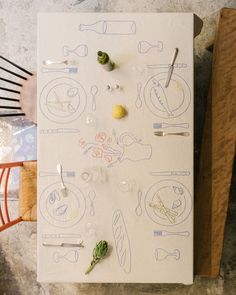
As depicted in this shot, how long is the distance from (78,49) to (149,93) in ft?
1.42

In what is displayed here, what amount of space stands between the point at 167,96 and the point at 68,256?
3.19 feet

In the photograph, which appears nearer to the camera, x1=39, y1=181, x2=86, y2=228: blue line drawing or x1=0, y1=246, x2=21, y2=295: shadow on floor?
x1=39, y1=181, x2=86, y2=228: blue line drawing

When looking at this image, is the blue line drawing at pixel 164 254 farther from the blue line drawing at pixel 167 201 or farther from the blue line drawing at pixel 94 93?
the blue line drawing at pixel 94 93

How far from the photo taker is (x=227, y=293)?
2480 mm

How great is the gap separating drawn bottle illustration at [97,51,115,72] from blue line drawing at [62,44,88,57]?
0.12 m

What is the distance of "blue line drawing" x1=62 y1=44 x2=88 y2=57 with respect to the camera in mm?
1990

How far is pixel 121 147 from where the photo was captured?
6.48 feet

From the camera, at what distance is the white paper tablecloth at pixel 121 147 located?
1973 millimetres

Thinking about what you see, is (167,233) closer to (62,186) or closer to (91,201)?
(91,201)

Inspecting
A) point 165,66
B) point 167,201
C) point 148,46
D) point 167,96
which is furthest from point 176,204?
point 148,46

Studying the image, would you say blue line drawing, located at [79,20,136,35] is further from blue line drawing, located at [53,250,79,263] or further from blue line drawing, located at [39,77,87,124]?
blue line drawing, located at [53,250,79,263]

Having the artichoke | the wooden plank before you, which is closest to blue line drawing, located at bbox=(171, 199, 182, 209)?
the wooden plank

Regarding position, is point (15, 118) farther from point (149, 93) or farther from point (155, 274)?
point (155, 274)

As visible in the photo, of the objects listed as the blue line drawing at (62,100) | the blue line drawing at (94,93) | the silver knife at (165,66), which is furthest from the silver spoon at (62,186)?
the silver knife at (165,66)
